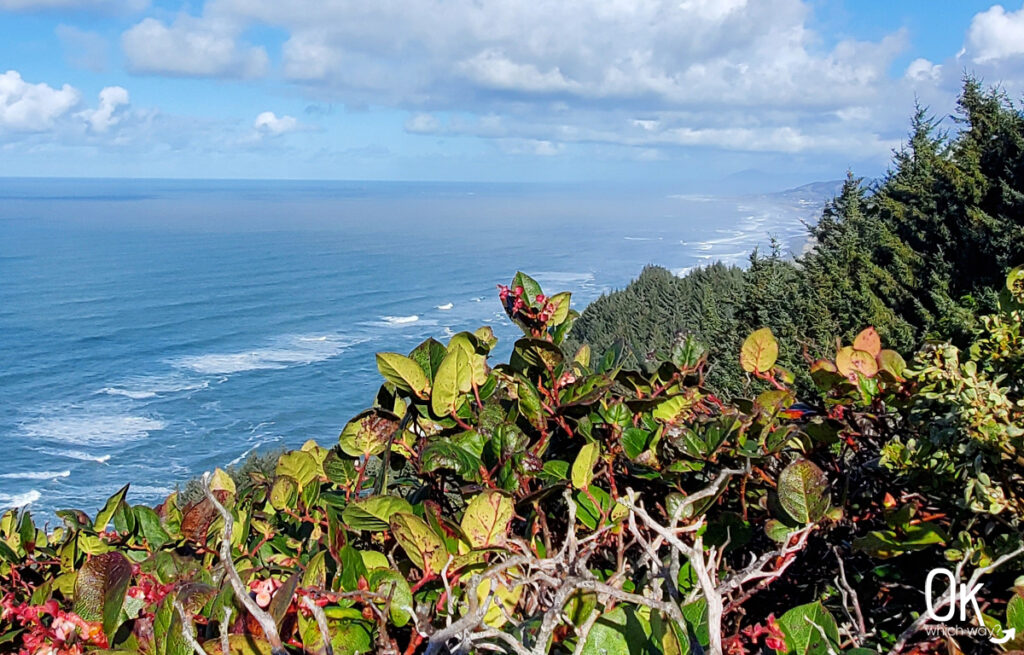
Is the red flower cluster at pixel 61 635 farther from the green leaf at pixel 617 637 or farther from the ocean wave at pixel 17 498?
the ocean wave at pixel 17 498

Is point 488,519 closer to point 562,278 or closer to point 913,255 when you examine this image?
point 913,255

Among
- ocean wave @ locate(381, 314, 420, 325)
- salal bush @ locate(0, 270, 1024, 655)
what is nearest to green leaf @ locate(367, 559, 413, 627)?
salal bush @ locate(0, 270, 1024, 655)

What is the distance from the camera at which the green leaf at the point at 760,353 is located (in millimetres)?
1916

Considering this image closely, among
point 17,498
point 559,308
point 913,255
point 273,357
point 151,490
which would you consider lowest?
point 151,490

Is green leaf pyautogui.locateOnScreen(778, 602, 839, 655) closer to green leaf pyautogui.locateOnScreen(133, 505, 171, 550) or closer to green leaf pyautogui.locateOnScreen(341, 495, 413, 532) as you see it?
green leaf pyautogui.locateOnScreen(341, 495, 413, 532)

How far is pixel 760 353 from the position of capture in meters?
1.92

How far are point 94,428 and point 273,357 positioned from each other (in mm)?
12159

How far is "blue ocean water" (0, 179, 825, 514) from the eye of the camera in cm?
3438

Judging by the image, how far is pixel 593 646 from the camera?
103 centimetres

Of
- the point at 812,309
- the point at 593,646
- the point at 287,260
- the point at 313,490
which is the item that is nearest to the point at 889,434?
the point at 593,646

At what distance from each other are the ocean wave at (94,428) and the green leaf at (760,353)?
37028 mm

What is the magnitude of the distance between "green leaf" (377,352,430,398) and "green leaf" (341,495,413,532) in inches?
12.6

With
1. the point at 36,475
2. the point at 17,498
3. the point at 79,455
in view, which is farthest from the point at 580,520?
the point at 79,455

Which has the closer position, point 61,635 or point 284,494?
point 61,635
